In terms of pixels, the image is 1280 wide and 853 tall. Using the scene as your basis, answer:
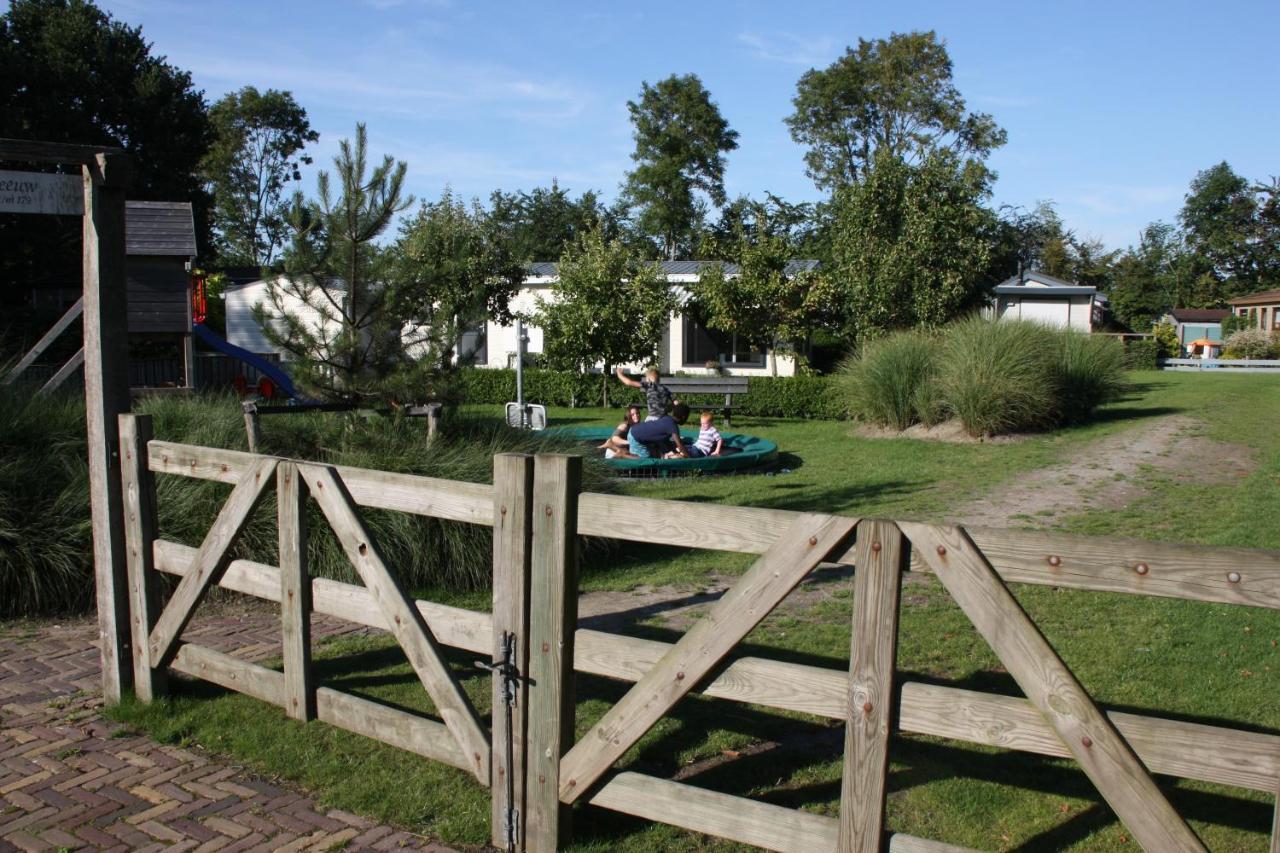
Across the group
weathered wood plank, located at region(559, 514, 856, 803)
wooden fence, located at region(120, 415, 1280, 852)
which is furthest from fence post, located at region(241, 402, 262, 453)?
weathered wood plank, located at region(559, 514, 856, 803)

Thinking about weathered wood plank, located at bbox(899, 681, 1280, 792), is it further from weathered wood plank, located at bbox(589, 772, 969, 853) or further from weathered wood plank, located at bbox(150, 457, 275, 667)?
weathered wood plank, located at bbox(150, 457, 275, 667)

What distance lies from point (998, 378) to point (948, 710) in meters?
15.4

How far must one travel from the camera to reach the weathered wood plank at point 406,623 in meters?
3.97

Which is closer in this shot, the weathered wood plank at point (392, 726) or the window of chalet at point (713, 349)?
the weathered wood plank at point (392, 726)

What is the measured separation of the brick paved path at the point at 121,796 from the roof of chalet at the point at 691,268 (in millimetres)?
22557

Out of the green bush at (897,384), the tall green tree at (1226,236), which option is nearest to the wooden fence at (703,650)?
the green bush at (897,384)

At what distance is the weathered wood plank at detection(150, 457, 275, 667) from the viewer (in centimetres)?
468

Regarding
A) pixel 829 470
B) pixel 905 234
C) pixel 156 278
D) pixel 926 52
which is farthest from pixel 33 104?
pixel 926 52

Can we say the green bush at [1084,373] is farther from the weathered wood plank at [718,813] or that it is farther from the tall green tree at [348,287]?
the weathered wood plank at [718,813]

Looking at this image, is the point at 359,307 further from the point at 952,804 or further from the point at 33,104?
the point at 33,104

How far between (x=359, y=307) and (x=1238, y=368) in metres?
39.9

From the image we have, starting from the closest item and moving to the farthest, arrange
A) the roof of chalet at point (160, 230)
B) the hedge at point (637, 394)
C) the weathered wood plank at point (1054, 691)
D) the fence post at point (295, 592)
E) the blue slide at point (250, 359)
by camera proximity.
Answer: the weathered wood plank at point (1054, 691) < the fence post at point (295, 592) < the roof of chalet at point (160, 230) < the hedge at point (637, 394) < the blue slide at point (250, 359)

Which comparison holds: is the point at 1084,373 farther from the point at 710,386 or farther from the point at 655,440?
the point at 655,440

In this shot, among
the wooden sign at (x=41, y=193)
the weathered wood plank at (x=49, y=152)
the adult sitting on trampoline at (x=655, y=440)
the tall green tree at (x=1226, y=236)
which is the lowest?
the adult sitting on trampoline at (x=655, y=440)
